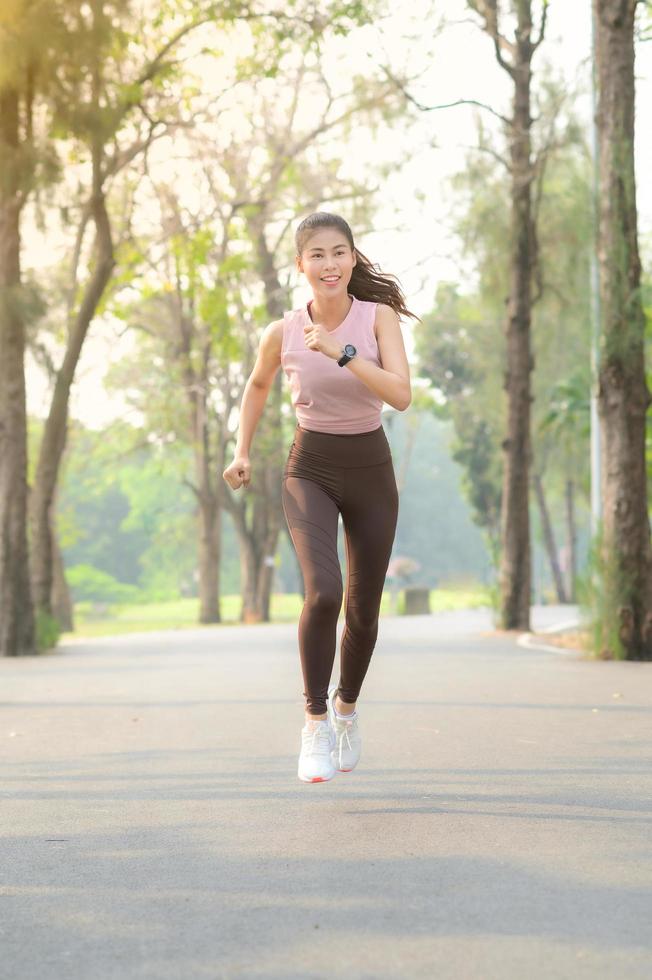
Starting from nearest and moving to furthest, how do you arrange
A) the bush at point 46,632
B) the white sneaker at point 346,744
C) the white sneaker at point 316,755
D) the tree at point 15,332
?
the white sneaker at point 316,755, the white sneaker at point 346,744, the tree at point 15,332, the bush at point 46,632

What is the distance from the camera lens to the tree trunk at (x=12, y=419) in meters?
17.1

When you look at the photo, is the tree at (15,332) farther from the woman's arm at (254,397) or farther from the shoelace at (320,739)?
the shoelace at (320,739)

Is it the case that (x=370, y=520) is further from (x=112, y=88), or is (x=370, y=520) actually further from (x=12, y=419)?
(x=112, y=88)

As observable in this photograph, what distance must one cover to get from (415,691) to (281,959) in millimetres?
7433

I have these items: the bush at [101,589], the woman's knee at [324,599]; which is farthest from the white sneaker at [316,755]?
the bush at [101,589]

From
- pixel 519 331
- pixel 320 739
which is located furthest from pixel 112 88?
pixel 320 739

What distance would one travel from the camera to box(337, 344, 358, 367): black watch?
568 cm

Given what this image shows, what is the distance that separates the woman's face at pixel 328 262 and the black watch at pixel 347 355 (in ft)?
1.36

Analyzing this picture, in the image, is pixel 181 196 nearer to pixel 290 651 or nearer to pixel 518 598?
pixel 518 598

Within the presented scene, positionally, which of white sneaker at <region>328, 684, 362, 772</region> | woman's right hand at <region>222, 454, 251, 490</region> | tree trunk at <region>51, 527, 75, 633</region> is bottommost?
tree trunk at <region>51, 527, 75, 633</region>

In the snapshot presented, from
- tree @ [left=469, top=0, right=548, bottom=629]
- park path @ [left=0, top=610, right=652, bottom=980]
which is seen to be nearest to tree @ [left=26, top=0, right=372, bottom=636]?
tree @ [left=469, top=0, right=548, bottom=629]

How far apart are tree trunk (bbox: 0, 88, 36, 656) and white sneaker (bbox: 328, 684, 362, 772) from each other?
1141 centimetres

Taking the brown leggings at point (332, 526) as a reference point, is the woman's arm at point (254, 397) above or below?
above

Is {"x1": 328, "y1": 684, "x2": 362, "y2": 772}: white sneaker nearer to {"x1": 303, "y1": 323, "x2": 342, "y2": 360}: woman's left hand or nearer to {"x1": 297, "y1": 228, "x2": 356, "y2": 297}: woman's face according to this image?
{"x1": 303, "y1": 323, "x2": 342, "y2": 360}: woman's left hand
